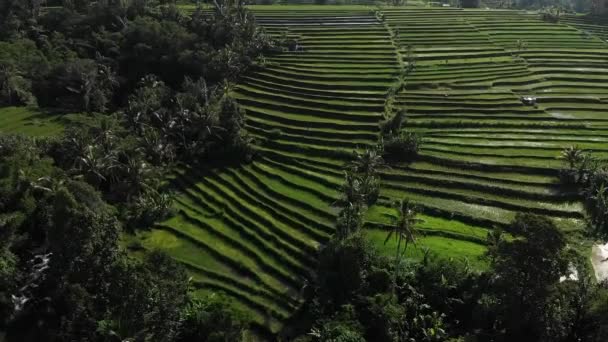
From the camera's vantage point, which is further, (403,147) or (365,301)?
(403,147)

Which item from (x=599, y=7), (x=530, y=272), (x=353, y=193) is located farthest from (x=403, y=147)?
(x=599, y=7)

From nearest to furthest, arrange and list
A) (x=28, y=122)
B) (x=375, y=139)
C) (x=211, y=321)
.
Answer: (x=211, y=321)
(x=375, y=139)
(x=28, y=122)

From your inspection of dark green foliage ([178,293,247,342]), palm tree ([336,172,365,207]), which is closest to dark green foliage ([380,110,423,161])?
palm tree ([336,172,365,207])

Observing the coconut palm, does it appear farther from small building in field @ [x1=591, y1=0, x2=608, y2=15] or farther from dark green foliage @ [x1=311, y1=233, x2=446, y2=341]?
small building in field @ [x1=591, y1=0, x2=608, y2=15]

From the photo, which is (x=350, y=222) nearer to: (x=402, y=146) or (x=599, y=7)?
(x=402, y=146)

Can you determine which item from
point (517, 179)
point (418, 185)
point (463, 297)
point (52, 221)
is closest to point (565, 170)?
point (517, 179)

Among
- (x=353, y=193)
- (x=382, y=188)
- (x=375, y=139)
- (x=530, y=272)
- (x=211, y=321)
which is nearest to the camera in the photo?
(x=530, y=272)

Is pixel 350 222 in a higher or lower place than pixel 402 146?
lower

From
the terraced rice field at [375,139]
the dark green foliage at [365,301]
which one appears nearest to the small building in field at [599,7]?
the terraced rice field at [375,139]
